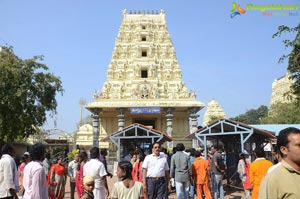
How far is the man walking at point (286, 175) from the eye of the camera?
7.04 feet

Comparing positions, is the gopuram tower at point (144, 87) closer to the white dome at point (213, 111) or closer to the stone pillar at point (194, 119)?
the stone pillar at point (194, 119)

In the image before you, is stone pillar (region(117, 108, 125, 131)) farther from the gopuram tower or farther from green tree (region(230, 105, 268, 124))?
green tree (region(230, 105, 268, 124))

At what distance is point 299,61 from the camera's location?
1180 cm

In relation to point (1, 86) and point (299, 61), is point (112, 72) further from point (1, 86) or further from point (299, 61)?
point (299, 61)

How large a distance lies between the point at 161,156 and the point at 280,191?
15.5 feet

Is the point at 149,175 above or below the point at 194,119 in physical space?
below

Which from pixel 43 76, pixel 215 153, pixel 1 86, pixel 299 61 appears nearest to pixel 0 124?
pixel 1 86

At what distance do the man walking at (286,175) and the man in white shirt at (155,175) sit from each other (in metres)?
4.30

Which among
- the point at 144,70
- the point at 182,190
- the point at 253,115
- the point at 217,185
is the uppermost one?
the point at 144,70

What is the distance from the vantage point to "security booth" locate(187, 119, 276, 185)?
11055 millimetres

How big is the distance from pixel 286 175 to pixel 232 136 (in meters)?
12.2

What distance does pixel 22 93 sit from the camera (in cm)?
1638

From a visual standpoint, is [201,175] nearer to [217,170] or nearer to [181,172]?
[181,172]

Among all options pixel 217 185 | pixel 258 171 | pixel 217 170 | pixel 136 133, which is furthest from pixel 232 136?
pixel 258 171
